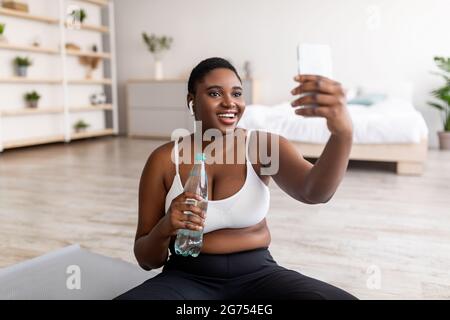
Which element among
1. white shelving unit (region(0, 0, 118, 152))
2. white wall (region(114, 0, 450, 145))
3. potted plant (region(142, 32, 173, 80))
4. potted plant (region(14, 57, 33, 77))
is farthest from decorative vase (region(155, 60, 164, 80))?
potted plant (region(14, 57, 33, 77))

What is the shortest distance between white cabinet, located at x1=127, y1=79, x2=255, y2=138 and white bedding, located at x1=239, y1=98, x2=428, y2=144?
2.30m

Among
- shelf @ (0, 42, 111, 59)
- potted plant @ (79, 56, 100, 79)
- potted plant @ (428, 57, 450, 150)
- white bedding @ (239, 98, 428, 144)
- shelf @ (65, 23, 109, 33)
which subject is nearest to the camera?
white bedding @ (239, 98, 428, 144)

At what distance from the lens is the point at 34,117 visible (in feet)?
19.5

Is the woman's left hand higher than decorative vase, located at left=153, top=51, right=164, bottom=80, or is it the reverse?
decorative vase, located at left=153, top=51, right=164, bottom=80

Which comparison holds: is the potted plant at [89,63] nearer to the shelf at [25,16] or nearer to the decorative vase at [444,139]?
the shelf at [25,16]

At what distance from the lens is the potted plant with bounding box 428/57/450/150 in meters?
5.39

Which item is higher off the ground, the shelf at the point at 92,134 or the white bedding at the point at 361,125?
the white bedding at the point at 361,125

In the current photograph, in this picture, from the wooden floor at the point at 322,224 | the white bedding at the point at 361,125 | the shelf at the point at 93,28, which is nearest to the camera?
the wooden floor at the point at 322,224

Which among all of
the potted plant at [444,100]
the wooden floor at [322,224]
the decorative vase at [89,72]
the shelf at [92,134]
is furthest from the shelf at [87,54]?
the potted plant at [444,100]

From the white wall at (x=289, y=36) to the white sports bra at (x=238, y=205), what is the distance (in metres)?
5.29

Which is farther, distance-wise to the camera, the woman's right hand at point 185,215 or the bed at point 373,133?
the bed at point 373,133

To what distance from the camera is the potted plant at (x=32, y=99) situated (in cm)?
571

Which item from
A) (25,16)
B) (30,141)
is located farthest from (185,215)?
(25,16)

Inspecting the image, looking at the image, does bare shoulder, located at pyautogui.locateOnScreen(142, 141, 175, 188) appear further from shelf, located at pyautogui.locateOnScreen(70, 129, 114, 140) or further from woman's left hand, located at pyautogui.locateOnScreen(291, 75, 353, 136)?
shelf, located at pyautogui.locateOnScreen(70, 129, 114, 140)
